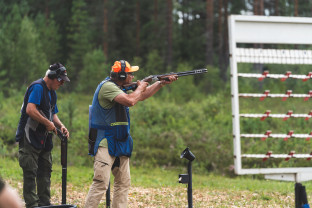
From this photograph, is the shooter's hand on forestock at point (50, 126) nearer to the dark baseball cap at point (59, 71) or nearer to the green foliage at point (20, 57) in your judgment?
the dark baseball cap at point (59, 71)

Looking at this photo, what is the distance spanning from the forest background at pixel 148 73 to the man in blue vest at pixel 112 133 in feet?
7.07

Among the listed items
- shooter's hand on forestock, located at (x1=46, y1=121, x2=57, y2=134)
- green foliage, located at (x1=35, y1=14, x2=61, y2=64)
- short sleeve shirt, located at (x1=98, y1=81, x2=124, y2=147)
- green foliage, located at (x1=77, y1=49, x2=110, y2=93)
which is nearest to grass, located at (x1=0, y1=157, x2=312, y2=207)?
shooter's hand on forestock, located at (x1=46, y1=121, x2=57, y2=134)

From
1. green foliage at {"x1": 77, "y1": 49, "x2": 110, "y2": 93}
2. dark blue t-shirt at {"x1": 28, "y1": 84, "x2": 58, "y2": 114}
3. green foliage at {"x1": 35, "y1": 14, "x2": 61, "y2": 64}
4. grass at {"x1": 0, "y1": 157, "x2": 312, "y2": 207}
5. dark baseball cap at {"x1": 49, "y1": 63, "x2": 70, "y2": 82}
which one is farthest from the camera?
green foliage at {"x1": 35, "y1": 14, "x2": 61, "y2": 64}

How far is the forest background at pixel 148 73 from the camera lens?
16875 mm

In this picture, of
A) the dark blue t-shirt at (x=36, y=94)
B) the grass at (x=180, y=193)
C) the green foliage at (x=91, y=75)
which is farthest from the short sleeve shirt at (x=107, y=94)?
the green foliage at (x=91, y=75)

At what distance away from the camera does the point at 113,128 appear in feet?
20.9

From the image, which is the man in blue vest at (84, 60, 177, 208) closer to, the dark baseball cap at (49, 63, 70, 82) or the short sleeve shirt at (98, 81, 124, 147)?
the short sleeve shirt at (98, 81, 124, 147)

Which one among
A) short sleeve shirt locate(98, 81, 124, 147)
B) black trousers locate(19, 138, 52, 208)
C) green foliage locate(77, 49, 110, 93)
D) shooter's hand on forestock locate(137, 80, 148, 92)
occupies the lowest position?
black trousers locate(19, 138, 52, 208)

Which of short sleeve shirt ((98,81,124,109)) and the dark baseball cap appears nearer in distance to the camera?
short sleeve shirt ((98,81,124,109))

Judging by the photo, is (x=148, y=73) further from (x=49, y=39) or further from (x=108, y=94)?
(x=49, y=39)

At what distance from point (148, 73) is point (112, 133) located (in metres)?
3.22

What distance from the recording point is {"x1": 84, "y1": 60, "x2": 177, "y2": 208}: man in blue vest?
247 inches

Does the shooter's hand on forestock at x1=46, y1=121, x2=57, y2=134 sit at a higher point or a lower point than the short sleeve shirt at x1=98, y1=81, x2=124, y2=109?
lower

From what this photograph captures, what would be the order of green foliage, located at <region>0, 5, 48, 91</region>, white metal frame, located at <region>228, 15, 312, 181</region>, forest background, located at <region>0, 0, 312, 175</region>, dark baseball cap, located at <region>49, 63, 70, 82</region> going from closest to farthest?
1. dark baseball cap, located at <region>49, 63, 70, 82</region>
2. white metal frame, located at <region>228, 15, 312, 181</region>
3. forest background, located at <region>0, 0, 312, 175</region>
4. green foliage, located at <region>0, 5, 48, 91</region>
